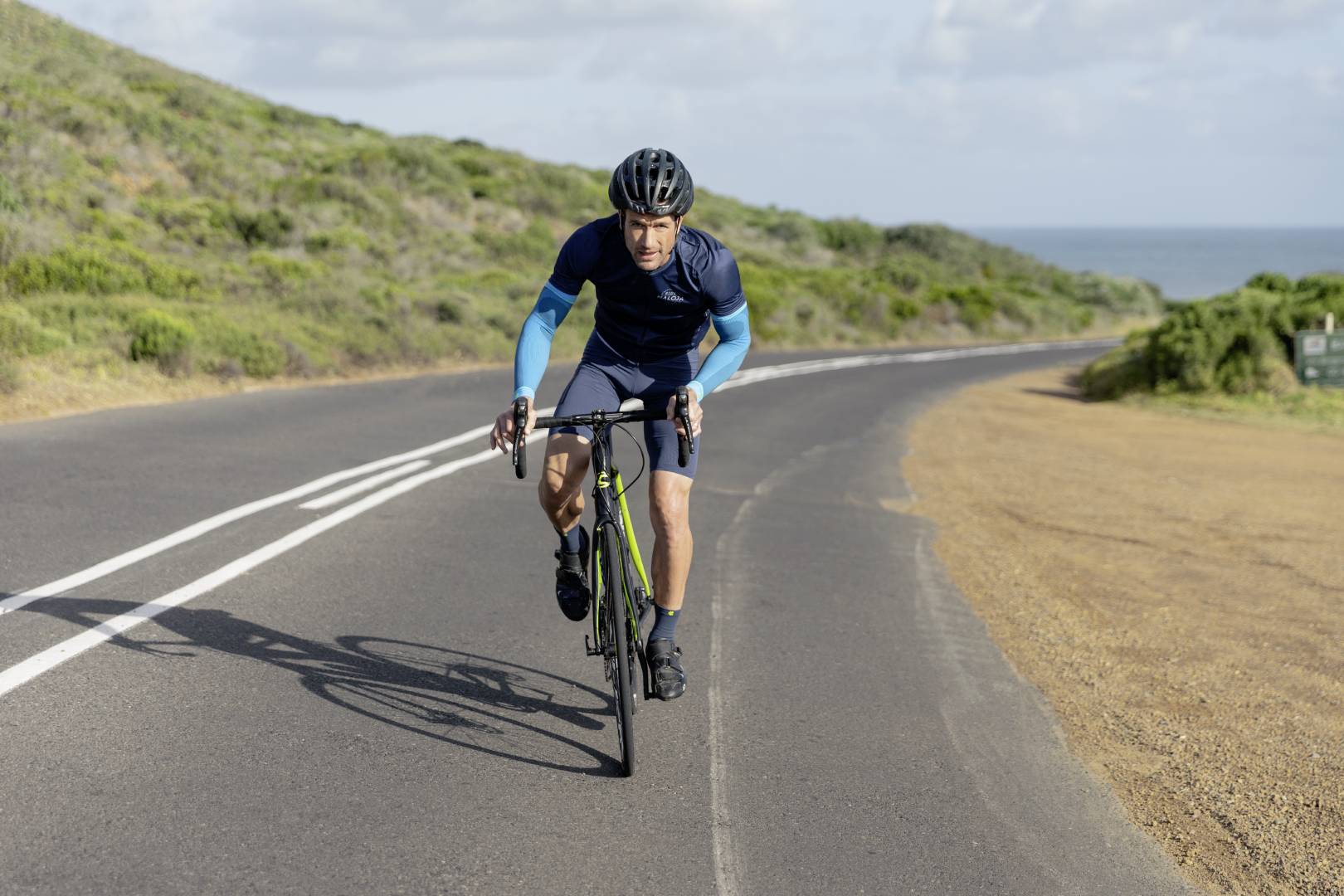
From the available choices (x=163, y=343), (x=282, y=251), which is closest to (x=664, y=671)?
(x=163, y=343)

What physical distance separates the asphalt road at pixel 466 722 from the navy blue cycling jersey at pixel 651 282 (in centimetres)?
155

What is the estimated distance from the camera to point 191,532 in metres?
7.81

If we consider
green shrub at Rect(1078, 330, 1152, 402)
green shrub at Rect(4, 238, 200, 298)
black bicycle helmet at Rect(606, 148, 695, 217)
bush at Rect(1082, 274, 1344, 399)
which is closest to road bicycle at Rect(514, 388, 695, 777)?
black bicycle helmet at Rect(606, 148, 695, 217)

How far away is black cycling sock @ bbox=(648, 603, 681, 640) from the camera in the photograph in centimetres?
504

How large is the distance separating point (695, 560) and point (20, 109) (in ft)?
108

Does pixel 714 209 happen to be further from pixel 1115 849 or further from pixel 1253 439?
pixel 1115 849

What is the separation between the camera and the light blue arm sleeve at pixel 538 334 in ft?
16.4

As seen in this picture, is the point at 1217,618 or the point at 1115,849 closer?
the point at 1115,849

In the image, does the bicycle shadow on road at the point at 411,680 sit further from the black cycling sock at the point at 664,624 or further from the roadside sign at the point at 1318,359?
the roadside sign at the point at 1318,359

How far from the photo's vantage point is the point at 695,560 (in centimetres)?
833

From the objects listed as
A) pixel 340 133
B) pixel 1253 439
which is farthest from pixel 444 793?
pixel 340 133

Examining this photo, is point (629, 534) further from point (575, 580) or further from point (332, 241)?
point (332, 241)

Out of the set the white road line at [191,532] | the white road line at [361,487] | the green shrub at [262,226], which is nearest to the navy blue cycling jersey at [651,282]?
the white road line at [191,532]

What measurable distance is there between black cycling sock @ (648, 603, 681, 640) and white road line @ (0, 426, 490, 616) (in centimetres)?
304
